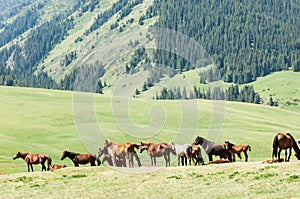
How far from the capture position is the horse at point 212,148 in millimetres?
→ 44375

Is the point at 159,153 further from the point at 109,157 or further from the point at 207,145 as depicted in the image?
the point at 109,157

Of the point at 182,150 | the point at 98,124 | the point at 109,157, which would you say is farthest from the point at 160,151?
the point at 98,124

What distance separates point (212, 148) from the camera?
44406 millimetres

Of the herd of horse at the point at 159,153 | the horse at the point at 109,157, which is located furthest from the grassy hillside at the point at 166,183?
the herd of horse at the point at 159,153

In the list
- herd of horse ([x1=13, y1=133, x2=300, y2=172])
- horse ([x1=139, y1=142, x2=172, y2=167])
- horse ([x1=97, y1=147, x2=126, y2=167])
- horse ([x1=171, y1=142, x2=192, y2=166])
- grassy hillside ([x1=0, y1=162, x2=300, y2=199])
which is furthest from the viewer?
horse ([x1=139, y1=142, x2=172, y2=167])

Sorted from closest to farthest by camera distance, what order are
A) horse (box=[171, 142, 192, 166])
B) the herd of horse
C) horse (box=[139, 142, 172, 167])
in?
the herd of horse
horse (box=[171, 142, 192, 166])
horse (box=[139, 142, 172, 167])

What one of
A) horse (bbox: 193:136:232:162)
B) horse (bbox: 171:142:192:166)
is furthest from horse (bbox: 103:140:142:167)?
horse (bbox: 193:136:232:162)

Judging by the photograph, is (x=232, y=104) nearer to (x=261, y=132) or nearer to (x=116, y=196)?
(x=261, y=132)

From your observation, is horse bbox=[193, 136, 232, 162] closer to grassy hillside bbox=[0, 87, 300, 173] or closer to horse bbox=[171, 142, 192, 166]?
grassy hillside bbox=[0, 87, 300, 173]

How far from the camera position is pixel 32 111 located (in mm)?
129375

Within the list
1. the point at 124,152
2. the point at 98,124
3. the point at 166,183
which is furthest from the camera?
the point at 98,124

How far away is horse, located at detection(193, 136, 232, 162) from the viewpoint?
146ft

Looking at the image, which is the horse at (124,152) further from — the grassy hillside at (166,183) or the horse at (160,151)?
the grassy hillside at (166,183)

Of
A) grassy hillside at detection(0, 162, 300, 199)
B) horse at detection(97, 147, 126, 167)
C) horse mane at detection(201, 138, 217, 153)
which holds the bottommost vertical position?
grassy hillside at detection(0, 162, 300, 199)
